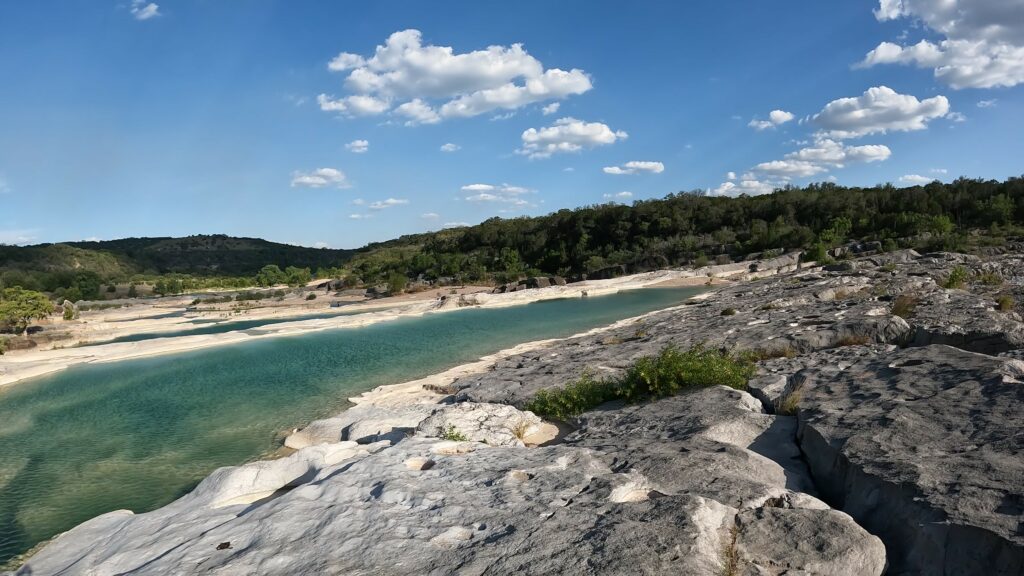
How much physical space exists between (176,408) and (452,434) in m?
15.2

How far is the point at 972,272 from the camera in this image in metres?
28.0

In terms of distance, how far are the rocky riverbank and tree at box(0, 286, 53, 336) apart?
171 ft

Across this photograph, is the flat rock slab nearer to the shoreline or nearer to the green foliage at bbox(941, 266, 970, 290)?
the green foliage at bbox(941, 266, 970, 290)

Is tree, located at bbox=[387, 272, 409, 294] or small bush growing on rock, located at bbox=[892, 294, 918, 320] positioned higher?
tree, located at bbox=[387, 272, 409, 294]

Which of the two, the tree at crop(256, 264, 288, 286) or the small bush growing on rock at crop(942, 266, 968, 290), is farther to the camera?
the tree at crop(256, 264, 288, 286)

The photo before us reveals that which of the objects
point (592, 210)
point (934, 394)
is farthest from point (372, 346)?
point (592, 210)

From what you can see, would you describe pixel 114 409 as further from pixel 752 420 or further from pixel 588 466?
pixel 752 420

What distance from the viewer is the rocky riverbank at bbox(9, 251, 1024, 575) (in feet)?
16.7

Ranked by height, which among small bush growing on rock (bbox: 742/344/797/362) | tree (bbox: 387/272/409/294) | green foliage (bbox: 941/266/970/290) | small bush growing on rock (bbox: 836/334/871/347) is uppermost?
tree (bbox: 387/272/409/294)

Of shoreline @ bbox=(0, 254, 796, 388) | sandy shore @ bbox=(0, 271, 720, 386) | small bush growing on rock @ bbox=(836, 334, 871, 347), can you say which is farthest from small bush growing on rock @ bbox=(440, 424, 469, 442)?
sandy shore @ bbox=(0, 271, 720, 386)

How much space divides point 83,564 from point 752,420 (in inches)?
426

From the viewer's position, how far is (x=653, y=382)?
12477mm

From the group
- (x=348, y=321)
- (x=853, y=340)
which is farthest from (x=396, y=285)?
(x=853, y=340)

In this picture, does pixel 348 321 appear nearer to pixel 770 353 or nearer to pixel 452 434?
pixel 452 434
